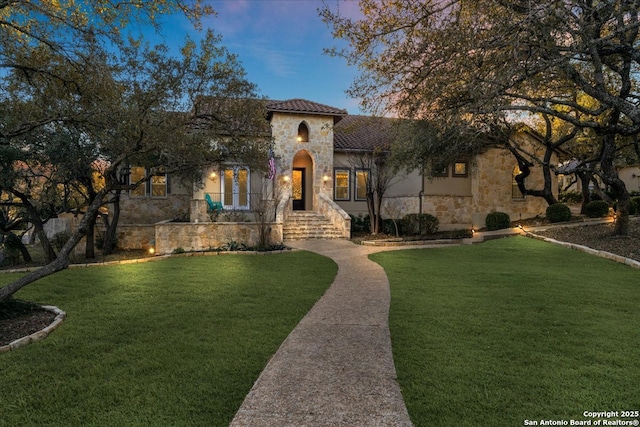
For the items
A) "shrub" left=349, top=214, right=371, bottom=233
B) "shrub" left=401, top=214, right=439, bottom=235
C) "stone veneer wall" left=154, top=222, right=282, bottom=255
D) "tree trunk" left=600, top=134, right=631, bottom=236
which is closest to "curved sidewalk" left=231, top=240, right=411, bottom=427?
"stone veneer wall" left=154, top=222, right=282, bottom=255

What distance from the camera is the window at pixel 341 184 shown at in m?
21.5

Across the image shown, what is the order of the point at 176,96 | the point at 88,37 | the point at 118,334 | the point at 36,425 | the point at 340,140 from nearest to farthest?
1. the point at 36,425
2. the point at 118,334
3. the point at 88,37
4. the point at 176,96
5. the point at 340,140

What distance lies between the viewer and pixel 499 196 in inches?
798

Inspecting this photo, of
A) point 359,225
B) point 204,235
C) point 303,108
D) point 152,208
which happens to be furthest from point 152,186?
point 359,225

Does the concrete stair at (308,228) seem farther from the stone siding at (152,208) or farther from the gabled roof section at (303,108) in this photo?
the gabled roof section at (303,108)

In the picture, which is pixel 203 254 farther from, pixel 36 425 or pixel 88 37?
pixel 36 425

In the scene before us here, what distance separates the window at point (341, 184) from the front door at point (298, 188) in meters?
2.01

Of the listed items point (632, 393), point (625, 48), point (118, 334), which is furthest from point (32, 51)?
point (625, 48)

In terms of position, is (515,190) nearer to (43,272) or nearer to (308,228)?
(308,228)

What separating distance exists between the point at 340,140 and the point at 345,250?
10424mm

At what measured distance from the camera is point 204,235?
14.6 metres

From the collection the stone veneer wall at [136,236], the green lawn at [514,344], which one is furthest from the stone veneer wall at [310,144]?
the green lawn at [514,344]

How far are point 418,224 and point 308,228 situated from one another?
511 centimetres

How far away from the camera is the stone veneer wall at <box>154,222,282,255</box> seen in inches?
559
